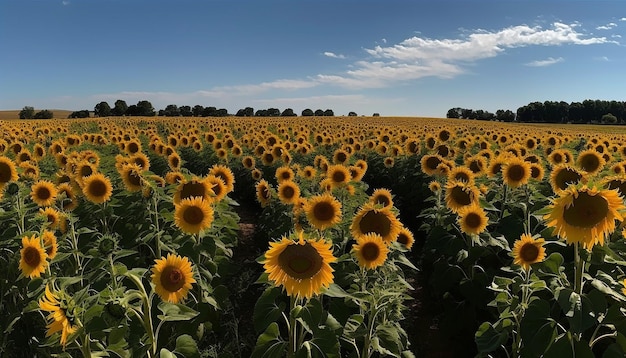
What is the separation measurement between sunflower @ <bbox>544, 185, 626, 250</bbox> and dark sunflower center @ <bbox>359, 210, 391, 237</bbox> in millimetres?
1479

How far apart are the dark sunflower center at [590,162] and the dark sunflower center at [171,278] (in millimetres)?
6800

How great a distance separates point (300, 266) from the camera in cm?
297

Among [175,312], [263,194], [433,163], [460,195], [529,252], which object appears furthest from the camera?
[433,163]

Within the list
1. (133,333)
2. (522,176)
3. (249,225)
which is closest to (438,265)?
(522,176)

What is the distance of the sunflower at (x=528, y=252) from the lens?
13.3 ft

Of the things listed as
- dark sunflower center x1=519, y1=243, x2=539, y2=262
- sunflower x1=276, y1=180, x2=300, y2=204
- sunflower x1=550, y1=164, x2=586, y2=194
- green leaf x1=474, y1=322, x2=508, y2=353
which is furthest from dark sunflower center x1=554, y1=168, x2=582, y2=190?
sunflower x1=276, y1=180, x2=300, y2=204

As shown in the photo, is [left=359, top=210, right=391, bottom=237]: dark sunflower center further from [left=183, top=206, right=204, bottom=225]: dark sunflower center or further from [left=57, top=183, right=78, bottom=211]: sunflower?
[left=57, top=183, right=78, bottom=211]: sunflower

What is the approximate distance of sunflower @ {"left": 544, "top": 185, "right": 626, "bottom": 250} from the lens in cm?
286

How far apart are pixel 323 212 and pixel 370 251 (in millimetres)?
918

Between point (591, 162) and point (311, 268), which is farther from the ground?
point (591, 162)

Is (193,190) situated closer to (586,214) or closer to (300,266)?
(300,266)

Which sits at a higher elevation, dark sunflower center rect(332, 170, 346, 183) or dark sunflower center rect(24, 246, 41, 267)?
dark sunflower center rect(332, 170, 346, 183)

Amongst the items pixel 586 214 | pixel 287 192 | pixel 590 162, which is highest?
pixel 586 214

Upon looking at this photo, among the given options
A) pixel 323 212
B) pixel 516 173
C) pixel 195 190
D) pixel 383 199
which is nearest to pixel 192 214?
pixel 195 190
